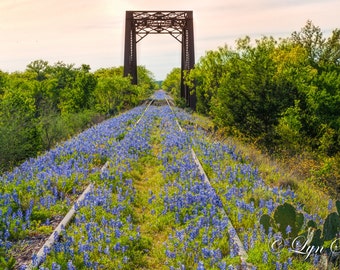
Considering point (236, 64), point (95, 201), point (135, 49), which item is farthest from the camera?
point (135, 49)

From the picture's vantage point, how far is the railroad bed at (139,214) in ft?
15.9

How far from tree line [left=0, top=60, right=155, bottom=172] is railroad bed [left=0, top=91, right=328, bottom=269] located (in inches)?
311

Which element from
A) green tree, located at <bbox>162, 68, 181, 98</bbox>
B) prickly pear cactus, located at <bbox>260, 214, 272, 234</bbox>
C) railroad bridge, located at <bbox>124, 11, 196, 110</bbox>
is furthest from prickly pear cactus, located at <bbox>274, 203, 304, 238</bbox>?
green tree, located at <bbox>162, 68, 181, 98</bbox>

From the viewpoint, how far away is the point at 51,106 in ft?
114

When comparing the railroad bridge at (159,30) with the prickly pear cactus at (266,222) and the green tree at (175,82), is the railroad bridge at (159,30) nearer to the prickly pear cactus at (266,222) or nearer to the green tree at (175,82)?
the green tree at (175,82)

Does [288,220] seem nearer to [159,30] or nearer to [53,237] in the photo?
[53,237]

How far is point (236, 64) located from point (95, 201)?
15164mm

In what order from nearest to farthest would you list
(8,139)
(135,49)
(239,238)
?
1. (239,238)
2. (8,139)
3. (135,49)

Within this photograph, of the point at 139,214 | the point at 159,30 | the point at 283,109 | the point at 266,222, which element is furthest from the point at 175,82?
→ the point at 266,222

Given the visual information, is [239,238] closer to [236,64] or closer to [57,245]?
[57,245]

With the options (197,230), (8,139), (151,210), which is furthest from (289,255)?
(8,139)

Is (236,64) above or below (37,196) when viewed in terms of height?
above

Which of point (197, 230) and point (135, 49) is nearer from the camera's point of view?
point (197, 230)

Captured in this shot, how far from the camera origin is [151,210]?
6.73m
